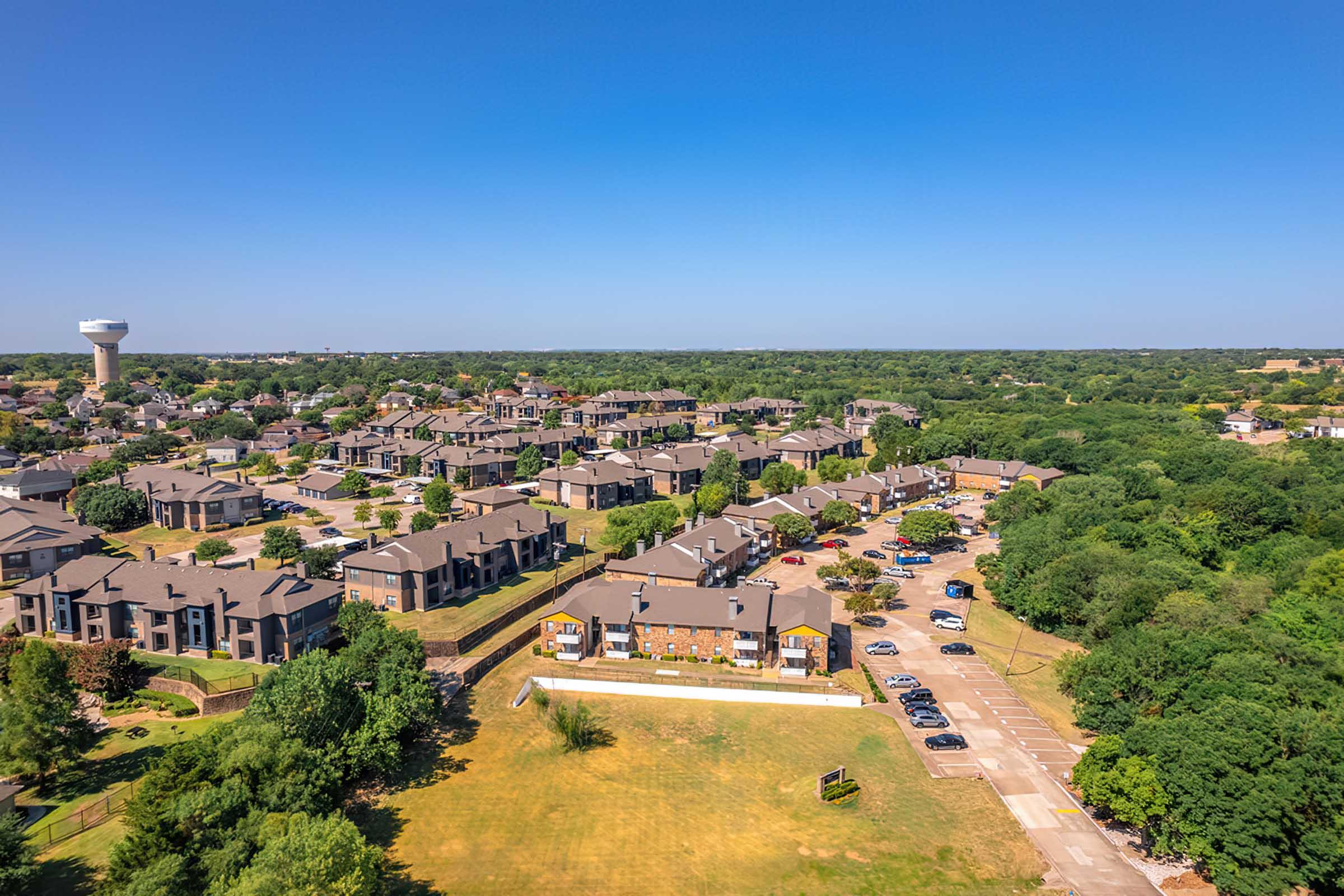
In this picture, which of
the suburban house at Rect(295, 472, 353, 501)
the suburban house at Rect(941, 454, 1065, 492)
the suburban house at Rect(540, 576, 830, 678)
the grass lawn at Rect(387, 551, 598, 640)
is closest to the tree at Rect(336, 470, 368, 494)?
the suburban house at Rect(295, 472, 353, 501)

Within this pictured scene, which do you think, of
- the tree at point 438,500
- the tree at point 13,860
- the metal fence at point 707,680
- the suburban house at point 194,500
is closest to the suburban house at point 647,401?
the tree at point 438,500

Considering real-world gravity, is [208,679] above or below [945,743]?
above

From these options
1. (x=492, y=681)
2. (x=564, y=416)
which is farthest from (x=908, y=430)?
(x=492, y=681)

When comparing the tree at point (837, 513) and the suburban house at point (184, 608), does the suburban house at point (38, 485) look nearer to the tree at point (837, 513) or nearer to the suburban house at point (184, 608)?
the suburban house at point (184, 608)

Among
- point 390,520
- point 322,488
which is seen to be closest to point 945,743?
point 390,520

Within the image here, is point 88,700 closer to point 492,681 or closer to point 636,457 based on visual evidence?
point 492,681

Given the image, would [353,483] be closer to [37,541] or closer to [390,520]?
[390,520]
